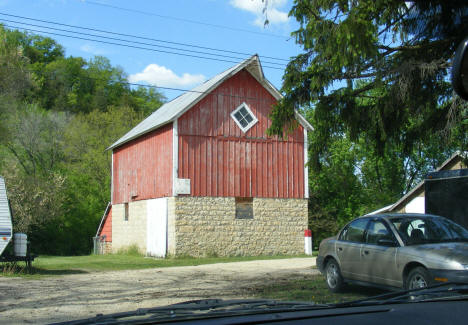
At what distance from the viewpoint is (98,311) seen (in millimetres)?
9062

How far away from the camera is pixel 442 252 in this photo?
8.45 metres

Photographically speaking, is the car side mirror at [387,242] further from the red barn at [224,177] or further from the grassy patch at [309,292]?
the red barn at [224,177]

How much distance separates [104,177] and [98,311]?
3537cm

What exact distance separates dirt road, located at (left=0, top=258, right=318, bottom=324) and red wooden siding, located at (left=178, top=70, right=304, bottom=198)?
7628 millimetres

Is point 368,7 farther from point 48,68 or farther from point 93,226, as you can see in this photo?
point 48,68

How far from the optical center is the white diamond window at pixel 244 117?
84.8ft

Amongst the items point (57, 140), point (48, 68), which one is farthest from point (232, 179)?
point (48, 68)

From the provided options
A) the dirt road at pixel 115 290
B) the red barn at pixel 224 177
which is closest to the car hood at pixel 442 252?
the dirt road at pixel 115 290

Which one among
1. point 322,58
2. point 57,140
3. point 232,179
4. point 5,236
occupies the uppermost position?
point 57,140

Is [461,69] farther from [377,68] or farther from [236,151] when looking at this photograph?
[236,151]

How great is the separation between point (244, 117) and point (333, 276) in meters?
15.8

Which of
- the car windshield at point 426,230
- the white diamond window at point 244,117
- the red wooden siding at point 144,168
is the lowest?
the car windshield at point 426,230

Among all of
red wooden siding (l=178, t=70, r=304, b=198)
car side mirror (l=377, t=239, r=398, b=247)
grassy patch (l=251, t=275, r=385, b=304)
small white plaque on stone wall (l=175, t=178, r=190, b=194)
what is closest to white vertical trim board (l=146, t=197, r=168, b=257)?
small white plaque on stone wall (l=175, t=178, r=190, b=194)

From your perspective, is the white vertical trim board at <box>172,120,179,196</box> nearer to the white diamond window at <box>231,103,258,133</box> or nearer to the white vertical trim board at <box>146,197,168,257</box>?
the white vertical trim board at <box>146,197,168,257</box>
